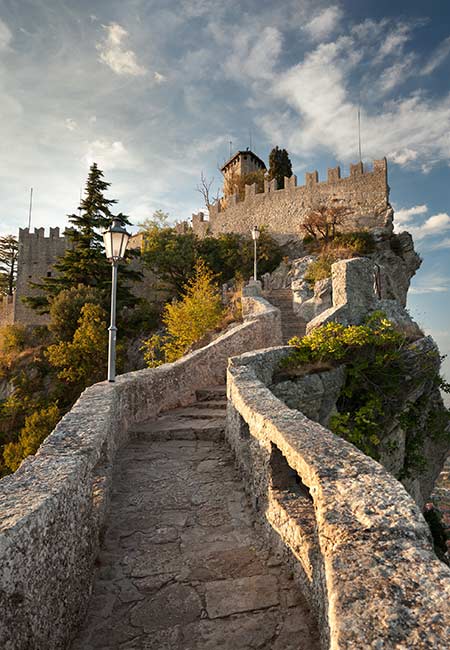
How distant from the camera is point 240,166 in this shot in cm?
4578

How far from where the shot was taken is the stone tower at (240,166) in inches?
1766

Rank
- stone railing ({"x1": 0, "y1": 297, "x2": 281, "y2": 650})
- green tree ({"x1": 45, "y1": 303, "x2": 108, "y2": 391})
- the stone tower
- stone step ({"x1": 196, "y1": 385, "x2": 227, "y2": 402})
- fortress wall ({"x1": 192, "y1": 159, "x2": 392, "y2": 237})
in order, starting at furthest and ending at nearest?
the stone tower, fortress wall ({"x1": 192, "y1": 159, "x2": 392, "y2": 237}), green tree ({"x1": 45, "y1": 303, "x2": 108, "y2": 391}), stone step ({"x1": 196, "y1": 385, "x2": 227, "y2": 402}), stone railing ({"x1": 0, "y1": 297, "x2": 281, "y2": 650})

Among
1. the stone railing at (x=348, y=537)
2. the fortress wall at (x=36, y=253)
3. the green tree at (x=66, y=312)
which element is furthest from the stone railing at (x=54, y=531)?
the fortress wall at (x=36, y=253)

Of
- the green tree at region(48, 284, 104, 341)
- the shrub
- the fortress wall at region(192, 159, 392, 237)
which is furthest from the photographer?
the fortress wall at region(192, 159, 392, 237)

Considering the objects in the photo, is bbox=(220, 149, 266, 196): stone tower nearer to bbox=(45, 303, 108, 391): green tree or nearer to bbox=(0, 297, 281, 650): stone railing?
bbox=(45, 303, 108, 391): green tree

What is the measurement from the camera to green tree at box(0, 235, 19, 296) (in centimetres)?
3986

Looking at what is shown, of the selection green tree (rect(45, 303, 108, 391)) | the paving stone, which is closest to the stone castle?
green tree (rect(45, 303, 108, 391))

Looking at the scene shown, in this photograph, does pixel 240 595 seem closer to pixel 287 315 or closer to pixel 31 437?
pixel 287 315

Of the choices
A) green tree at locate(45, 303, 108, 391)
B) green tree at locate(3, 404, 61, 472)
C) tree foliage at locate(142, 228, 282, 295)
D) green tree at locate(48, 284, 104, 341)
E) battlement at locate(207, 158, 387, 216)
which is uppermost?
battlement at locate(207, 158, 387, 216)

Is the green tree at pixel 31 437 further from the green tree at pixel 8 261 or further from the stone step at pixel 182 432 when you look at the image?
the green tree at pixel 8 261

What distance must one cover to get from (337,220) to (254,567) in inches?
1103

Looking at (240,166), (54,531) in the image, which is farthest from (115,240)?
(240,166)

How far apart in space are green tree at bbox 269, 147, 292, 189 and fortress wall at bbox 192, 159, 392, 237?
5.10m

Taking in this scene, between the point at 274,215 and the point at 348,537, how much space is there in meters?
32.5
